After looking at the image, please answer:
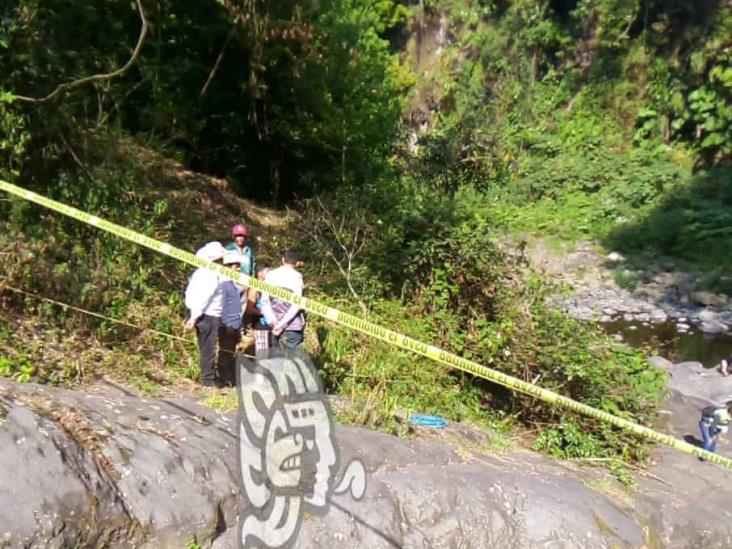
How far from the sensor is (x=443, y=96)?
94.9 feet

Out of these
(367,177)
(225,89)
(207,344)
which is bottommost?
(207,344)

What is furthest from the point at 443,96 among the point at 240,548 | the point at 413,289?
the point at 240,548

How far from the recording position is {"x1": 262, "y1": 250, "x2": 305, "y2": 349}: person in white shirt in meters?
6.39

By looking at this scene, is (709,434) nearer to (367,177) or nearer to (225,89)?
(367,177)

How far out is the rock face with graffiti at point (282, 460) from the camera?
481 cm

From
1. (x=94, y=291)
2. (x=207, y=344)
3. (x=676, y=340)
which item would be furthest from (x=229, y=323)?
(x=676, y=340)

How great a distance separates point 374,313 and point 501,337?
157cm

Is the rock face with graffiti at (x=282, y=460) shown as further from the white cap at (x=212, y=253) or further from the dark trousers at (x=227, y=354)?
the white cap at (x=212, y=253)

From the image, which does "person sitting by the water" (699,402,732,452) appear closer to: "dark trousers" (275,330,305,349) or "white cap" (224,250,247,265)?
"dark trousers" (275,330,305,349)

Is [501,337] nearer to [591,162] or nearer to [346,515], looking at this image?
[346,515]

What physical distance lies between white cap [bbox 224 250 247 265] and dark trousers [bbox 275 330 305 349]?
716 mm

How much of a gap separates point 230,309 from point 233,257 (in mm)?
455

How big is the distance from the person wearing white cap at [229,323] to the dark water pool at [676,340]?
8.62 metres

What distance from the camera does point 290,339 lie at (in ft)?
21.6
